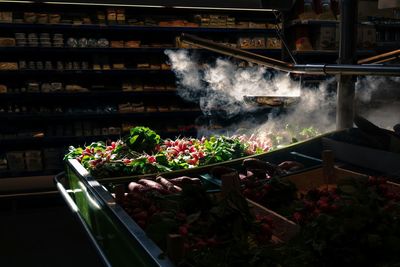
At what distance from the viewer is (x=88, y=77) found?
6637 mm

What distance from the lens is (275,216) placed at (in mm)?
1884

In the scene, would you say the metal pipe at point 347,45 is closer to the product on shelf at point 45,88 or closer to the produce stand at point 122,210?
the produce stand at point 122,210

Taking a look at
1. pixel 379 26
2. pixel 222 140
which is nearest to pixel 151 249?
pixel 222 140

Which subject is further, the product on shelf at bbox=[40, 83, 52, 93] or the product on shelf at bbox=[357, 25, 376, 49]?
the product on shelf at bbox=[357, 25, 376, 49]

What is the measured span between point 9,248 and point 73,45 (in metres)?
2.77

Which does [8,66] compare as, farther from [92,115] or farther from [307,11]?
[307,11]

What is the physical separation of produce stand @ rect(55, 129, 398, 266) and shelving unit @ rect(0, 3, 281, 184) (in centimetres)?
292

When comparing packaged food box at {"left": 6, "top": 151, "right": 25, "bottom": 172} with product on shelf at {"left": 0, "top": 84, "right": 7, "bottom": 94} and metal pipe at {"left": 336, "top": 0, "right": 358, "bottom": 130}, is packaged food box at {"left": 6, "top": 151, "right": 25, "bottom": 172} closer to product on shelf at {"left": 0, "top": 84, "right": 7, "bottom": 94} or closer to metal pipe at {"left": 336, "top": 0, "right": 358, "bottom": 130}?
product on shelf at {"left": 0, "top": 84, "right": 7, "bottom": 94}

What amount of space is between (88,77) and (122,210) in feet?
16.4

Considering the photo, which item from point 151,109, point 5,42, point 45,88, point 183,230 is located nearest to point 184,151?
point 183,230

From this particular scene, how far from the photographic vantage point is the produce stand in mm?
1532

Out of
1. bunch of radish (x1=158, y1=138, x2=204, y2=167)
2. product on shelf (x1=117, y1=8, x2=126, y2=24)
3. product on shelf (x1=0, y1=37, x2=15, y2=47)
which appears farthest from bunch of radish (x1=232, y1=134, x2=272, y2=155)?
product on shelf (x1=0, y1=37, x2=15, y2=47)

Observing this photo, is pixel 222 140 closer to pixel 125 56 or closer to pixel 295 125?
pixel 295 125

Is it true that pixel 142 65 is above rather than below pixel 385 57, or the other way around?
below
